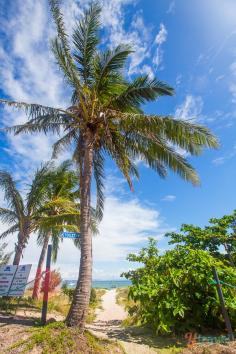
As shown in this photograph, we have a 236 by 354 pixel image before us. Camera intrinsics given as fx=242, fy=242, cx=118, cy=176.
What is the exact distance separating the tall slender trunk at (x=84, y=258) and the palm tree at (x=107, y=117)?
38mm

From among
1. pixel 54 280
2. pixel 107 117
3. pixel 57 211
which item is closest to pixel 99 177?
pixel 107 117

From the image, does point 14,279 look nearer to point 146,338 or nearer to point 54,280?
point 146,338

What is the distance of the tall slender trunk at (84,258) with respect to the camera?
19.4ft

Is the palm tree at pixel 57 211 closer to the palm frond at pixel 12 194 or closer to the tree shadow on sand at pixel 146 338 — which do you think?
the palm frond at pixel 12 194

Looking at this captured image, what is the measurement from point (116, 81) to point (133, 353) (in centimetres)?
837

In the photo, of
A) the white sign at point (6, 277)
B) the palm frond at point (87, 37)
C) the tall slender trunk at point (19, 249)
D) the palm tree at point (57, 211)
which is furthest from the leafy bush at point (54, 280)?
the palm frond at point (87, 37)

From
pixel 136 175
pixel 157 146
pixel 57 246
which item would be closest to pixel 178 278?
pixel 157 146

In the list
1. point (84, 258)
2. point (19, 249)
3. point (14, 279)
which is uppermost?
point (19, 249)

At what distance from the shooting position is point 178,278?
6141 millimetres

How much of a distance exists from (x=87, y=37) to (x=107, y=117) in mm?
3014

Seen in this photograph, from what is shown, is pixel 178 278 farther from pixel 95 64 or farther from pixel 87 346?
pixel 95 64

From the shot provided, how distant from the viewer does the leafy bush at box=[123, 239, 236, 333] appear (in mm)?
5637

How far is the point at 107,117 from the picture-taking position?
8352 millimetres

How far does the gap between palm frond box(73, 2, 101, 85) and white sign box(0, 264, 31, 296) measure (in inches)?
303
